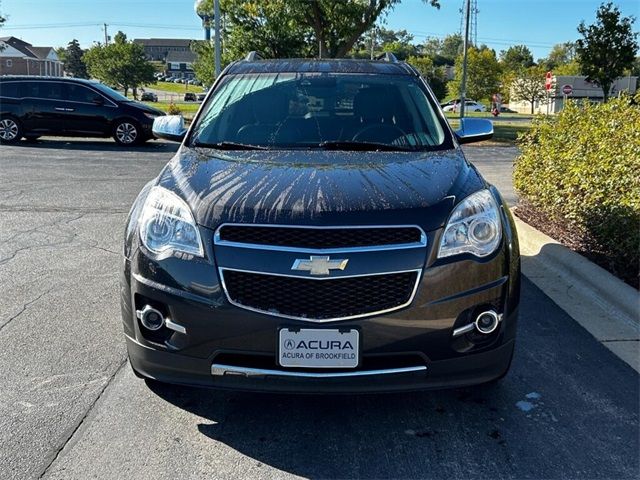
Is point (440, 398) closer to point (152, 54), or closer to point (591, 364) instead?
point (591, 364)

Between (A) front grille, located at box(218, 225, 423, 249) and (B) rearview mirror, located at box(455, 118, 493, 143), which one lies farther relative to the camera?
(B) rearview mirror, located at box(455, 118, 493, 143)

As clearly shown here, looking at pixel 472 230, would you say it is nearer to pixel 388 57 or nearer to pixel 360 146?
pixel 360 146

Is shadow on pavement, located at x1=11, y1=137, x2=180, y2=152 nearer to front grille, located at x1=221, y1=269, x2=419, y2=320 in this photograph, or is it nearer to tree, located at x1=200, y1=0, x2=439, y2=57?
tree, located at x1=200, y1=0, x2=439, y2=57

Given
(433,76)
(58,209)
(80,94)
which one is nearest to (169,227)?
(58,209)

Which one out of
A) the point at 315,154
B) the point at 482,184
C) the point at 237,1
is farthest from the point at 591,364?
the point at 237,1

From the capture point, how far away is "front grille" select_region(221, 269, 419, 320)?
103 inches

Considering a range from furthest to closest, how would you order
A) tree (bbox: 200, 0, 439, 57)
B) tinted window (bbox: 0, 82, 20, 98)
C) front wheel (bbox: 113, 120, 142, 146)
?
tree (bbox: 200, 0, 439, 57), front wheel (bbox: 113, 120, 142, 146), tinted window (bbox: 0, 82, 20, 98)

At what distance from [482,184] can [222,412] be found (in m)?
1.78

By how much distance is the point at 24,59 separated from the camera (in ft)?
284

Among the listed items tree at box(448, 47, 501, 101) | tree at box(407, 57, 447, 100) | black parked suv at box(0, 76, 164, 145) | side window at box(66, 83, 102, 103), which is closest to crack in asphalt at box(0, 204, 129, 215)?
black parked suv at box(0, 76, 164, 145)

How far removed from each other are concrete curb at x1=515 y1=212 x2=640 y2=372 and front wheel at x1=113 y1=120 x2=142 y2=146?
12.3 metres

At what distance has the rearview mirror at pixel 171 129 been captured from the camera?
446 cm

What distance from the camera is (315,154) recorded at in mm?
3566

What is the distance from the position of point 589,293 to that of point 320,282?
3.07 metres
